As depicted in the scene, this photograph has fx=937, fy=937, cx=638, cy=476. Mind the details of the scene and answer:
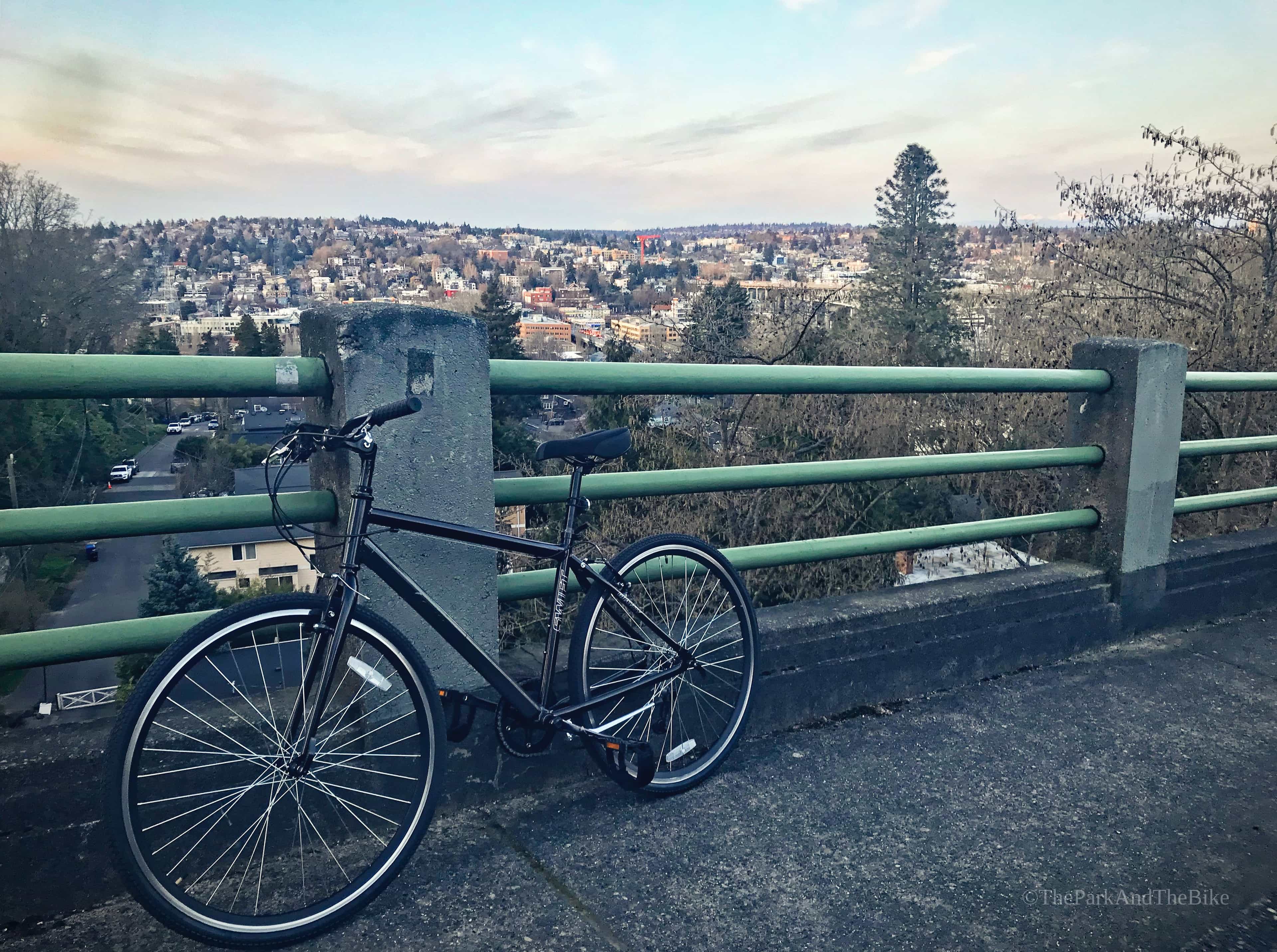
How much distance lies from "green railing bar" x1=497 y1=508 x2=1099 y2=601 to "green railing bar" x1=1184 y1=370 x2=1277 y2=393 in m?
0.80

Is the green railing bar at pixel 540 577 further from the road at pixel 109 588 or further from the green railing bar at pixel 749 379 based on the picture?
the green railing bar at pixel 749 379

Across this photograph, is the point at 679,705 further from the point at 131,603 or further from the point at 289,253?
the point at 131,603

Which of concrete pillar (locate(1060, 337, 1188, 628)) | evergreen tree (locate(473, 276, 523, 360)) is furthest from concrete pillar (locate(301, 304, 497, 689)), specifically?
evergreen tree (locate(473, 276, 523, 360))

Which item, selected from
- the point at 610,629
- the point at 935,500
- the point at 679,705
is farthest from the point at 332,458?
the point at 935,500

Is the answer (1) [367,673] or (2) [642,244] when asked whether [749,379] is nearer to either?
(1) [367,673]

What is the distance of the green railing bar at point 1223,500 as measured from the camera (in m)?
4.86

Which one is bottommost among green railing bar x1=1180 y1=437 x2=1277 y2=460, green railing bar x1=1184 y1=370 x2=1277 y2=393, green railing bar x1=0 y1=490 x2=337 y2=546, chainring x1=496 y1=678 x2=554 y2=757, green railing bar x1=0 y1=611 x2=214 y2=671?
chainring x1=496 y1=678 x2=554 y2=757

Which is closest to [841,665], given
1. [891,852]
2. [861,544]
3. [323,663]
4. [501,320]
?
[861,544]

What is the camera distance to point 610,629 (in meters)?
3.12

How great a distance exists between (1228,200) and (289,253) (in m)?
15.1

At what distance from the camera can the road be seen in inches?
201

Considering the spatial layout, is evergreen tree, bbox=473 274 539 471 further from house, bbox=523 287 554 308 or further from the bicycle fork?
house, bbox=523 287 554 308

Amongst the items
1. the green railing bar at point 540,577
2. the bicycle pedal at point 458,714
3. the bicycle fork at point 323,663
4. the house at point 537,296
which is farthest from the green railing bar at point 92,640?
the house at point 537,296

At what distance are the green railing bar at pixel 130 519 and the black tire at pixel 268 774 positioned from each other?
360mm
